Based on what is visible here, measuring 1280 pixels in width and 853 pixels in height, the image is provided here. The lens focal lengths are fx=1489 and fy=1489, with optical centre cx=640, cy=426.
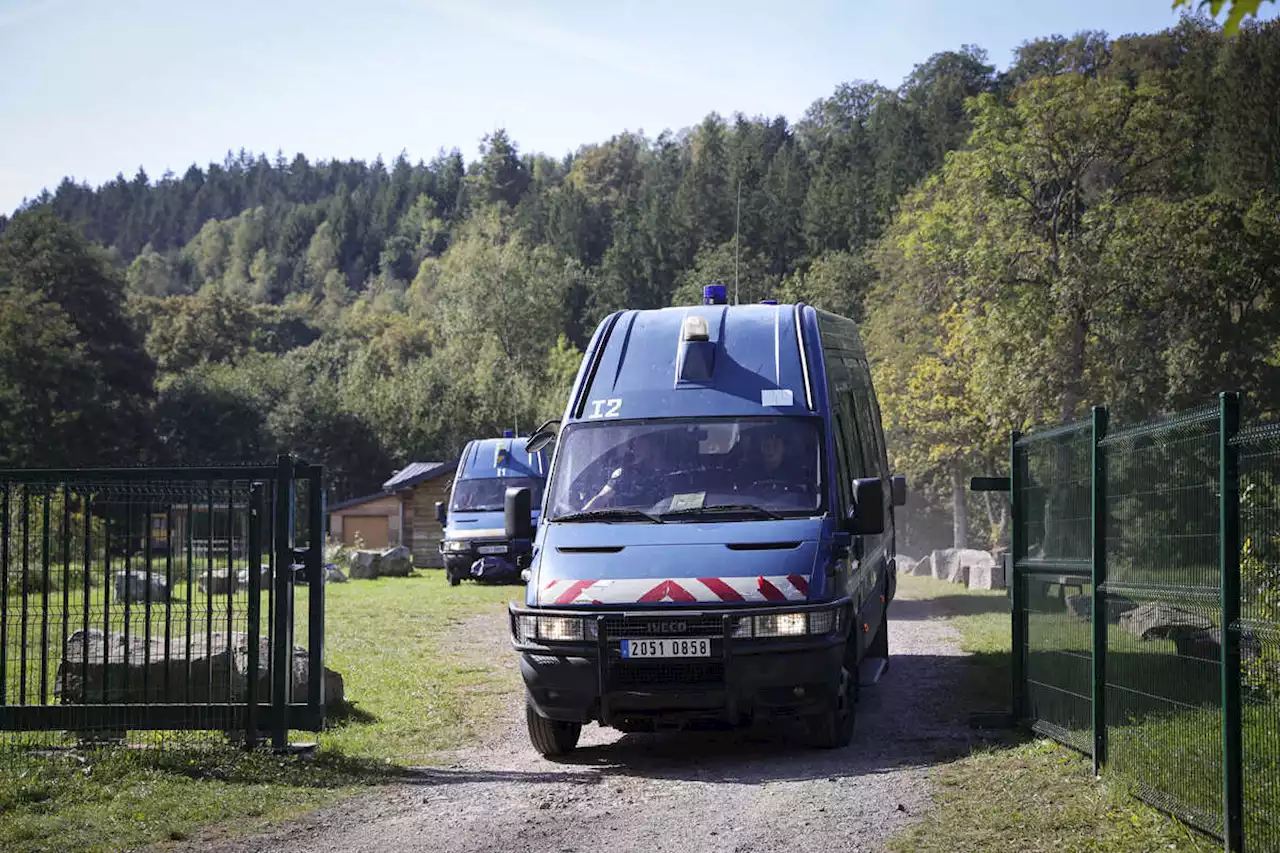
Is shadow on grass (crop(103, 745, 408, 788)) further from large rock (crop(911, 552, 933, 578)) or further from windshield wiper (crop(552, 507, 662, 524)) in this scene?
large rock (crop(911, 552, 933, 578))

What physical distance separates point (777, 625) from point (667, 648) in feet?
2.31

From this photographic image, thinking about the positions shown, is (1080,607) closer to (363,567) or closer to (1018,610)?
(1018,610)

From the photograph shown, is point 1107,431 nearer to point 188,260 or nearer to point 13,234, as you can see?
point 13,234

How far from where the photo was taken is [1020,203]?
1405 inches

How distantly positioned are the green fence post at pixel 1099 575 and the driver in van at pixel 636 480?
3.02 metres

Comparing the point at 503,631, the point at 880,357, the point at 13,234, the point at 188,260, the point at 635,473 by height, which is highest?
the point at 188,260

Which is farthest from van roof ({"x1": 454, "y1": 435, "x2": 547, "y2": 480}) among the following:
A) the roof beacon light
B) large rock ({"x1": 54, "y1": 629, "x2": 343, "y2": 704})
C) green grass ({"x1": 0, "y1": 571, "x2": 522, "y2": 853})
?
large rock ({"x1": 54, "y1": 629, "x2": 343, "y2": 704})

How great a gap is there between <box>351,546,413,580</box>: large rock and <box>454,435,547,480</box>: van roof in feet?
24.1

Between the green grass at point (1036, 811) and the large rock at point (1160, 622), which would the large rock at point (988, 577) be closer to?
the green grass at point (1036, 811)

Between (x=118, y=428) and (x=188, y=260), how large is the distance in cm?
13331

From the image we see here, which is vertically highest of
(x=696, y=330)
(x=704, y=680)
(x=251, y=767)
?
(x=696, y=330)

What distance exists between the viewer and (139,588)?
984cm

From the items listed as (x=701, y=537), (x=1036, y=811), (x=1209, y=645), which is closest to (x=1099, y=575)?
(x=1036, y=811)

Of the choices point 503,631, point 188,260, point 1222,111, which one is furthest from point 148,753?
point 188,260
